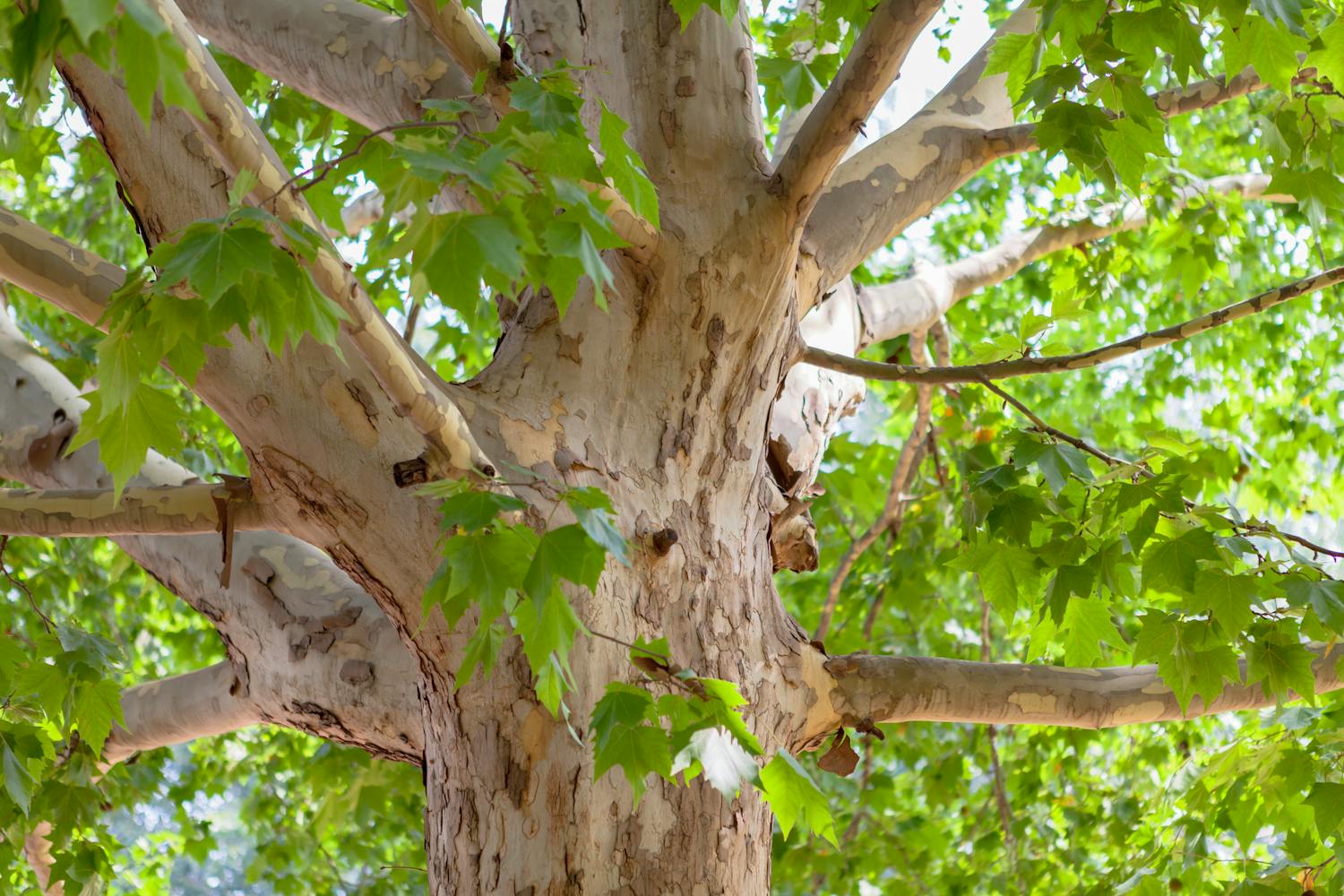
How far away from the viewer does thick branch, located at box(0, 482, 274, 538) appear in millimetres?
1595

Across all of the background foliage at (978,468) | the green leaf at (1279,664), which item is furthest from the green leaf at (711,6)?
the green leaf at (1279,664)

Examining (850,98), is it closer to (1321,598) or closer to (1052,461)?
(1052,461)

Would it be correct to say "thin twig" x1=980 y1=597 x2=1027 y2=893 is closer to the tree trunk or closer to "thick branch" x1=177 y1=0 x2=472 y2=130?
the tree trunk

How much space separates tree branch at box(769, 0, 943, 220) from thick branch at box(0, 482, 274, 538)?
84cm

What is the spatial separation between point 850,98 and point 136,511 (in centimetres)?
109

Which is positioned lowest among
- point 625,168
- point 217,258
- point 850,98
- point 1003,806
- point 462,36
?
point 1003,806

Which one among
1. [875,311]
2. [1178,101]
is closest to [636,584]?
[1178,101]

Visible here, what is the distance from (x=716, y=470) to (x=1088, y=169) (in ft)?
2.17

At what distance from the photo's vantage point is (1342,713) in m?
3.42

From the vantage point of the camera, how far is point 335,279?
124cm

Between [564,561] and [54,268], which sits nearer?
[564,561]

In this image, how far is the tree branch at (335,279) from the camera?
46.6 inches

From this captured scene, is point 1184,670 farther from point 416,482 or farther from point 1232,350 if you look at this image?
point 1232,350

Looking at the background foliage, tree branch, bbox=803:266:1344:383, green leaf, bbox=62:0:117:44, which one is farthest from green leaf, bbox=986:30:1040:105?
green leaf, bbox=62:0:117:44
